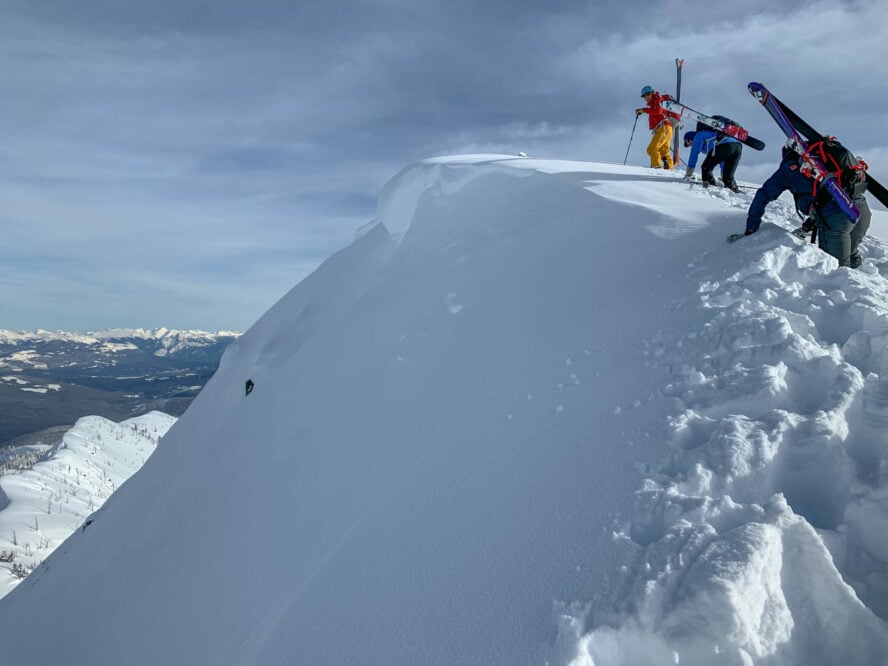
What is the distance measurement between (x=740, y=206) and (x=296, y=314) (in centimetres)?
963

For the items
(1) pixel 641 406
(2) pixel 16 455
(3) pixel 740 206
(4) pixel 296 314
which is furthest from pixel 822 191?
(2) pixel 16 455

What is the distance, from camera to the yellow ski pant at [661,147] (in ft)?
46.1

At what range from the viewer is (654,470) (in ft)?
11.9

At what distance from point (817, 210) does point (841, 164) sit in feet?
2.33

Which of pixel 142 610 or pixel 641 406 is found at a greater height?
pixel 641 406

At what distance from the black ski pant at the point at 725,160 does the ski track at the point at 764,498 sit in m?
6.22

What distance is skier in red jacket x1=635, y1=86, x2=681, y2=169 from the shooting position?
13.8 meters

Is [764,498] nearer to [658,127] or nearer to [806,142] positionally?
[806,142]

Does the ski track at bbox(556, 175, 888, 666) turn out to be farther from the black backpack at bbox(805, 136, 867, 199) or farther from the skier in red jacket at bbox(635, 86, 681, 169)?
the skier in red jacket at bbox(635, 86, 681, 169)

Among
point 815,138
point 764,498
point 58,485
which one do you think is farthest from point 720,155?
point 58,485

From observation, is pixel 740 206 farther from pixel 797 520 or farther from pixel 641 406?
pixel 797 520

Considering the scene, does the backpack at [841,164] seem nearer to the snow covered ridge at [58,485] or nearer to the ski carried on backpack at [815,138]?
the ski carried on backpack at [815,138]

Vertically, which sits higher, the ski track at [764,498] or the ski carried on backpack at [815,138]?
the ski carried on backpack at [815,138]

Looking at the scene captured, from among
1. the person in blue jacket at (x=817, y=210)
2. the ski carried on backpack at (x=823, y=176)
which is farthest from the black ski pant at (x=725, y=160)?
the person in blue jacket at (x=817, y=210)
